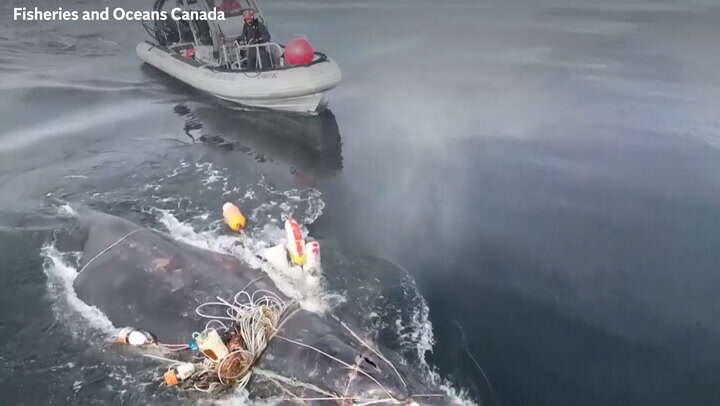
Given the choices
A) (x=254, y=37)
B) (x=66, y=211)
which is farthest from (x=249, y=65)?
(x=66, y=211)

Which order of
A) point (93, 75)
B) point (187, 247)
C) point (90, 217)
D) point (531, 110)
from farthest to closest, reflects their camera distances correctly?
point (93, 75)
point (531, 110)
point (90, 217)
point (187, 247)

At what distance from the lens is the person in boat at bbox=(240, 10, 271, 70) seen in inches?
840

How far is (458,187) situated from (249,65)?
36.0ft

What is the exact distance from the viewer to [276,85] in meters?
20.6

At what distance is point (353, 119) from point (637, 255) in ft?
38.0

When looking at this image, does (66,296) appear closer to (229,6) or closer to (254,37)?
(254,37)

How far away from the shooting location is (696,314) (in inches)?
422

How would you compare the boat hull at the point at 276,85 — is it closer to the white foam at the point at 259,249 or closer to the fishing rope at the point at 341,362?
the white foam at the point at 259,249

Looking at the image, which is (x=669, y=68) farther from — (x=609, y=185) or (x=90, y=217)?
(x=90, y=217)

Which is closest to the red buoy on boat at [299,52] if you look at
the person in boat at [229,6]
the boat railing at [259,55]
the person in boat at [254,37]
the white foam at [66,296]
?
the boat railing at [259,55]

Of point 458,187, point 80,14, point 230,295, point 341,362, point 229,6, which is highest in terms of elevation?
point 229,6

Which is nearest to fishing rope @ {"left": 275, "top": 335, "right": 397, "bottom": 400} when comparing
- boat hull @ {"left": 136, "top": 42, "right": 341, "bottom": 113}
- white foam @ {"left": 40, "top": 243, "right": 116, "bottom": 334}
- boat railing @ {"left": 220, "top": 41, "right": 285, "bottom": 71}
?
white foam @ {"left": 40, "top": 243, "right": 116, "bottom": 334}

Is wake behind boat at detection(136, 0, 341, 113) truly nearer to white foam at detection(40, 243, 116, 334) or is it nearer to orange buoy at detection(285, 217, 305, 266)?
white foam at detection(40, 243, 116, 334)

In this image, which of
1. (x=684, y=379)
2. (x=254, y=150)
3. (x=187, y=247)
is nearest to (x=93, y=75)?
(x=254, y=150)
